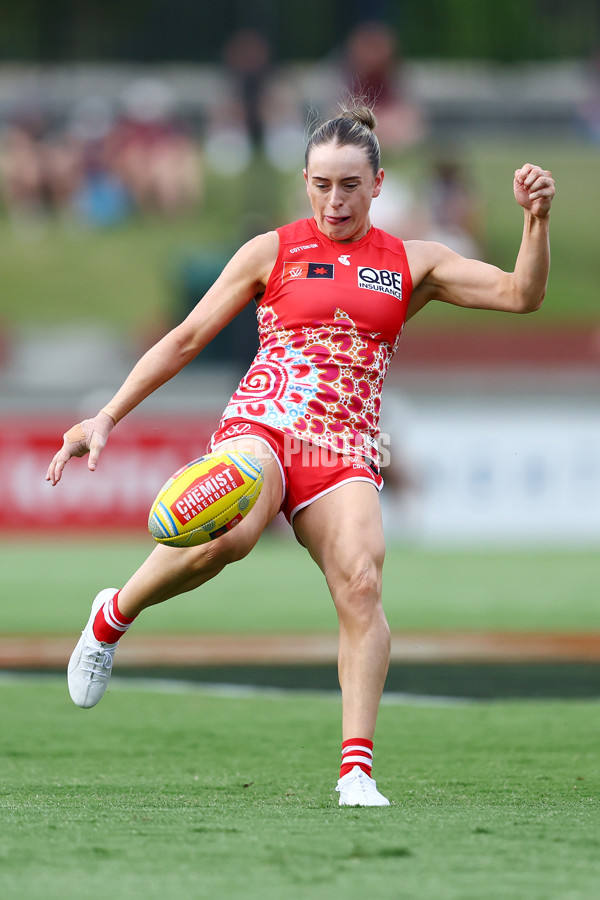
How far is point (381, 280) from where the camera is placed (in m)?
4.70

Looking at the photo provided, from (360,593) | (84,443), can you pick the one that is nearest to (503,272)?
(360,593)

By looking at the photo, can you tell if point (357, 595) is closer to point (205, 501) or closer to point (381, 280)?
point (205, 501)

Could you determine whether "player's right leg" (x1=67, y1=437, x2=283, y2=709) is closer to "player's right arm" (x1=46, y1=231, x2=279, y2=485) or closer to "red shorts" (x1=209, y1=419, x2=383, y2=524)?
"red shorts" (x1=209, y1=419, x2=383, y2=524)

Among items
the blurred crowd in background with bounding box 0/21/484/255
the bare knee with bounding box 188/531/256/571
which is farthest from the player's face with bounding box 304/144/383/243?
the blurred crowd in background with bounding box 0/21/484/255

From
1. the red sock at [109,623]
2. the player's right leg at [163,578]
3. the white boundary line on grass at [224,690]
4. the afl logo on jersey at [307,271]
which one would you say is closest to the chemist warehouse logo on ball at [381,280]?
the afl logo on jersey at [307,271]

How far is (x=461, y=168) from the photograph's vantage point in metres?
22.8

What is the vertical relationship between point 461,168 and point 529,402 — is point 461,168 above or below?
above

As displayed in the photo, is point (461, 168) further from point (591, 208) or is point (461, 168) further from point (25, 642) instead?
point (25, 642)

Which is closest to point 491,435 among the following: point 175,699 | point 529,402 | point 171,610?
point 529,402

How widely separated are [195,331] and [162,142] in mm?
19545

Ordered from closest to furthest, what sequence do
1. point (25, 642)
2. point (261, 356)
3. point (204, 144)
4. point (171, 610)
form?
point (261, 356) < point (25, 642) < point (171, 610) < point (204, 144)

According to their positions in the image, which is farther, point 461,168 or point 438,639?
point 461,168

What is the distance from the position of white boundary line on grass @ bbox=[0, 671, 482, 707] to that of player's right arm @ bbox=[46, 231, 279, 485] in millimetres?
2425

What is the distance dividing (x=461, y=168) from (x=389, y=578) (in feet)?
39.6
